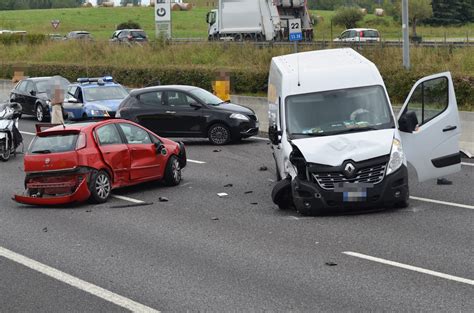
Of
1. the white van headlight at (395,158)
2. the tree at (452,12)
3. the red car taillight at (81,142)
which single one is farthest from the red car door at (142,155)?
the tree at (452,12)

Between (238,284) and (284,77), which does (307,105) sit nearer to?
(284,77)

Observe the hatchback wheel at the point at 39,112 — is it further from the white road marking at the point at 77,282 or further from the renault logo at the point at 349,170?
the renault logo at the point at 349,170

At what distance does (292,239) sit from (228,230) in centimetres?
120

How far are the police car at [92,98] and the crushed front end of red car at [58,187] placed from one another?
12.3m

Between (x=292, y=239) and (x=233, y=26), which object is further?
(x=233, y=26)

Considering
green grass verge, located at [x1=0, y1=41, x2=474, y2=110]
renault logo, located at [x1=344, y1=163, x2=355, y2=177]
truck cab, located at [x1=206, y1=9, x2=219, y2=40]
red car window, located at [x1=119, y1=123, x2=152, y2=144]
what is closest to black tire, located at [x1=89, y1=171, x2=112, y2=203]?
red car window, located at [x1=119, y1=123, x2=152, y2=144]

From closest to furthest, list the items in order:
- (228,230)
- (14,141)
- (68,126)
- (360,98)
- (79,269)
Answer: (79,269) < (228,230) < (360,98) < (68,126) < (14,141)

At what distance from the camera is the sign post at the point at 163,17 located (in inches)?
1683

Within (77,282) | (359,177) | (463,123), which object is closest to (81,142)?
(359,177)

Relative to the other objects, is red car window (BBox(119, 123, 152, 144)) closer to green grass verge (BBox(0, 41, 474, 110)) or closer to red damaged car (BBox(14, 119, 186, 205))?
red damaged car (BBox(14, 119, 186, 205))

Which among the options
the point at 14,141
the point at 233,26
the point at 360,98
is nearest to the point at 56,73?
the point at 233,26

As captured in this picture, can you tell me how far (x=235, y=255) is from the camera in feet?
34.0

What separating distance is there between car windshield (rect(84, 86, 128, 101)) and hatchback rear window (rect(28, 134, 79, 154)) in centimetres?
1338

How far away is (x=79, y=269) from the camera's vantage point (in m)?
9.80
